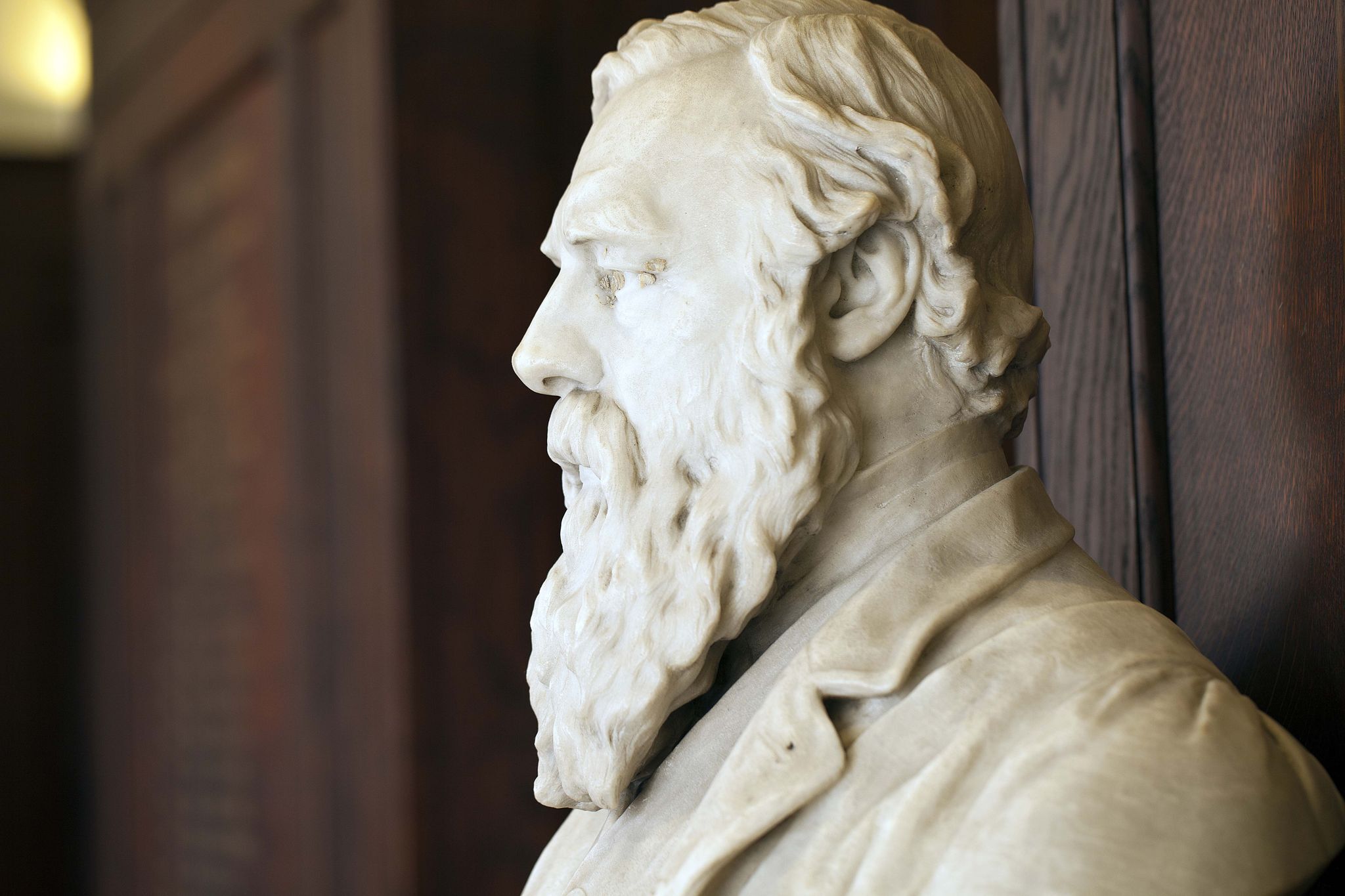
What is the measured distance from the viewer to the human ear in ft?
4.09

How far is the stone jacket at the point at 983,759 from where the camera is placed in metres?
0.98

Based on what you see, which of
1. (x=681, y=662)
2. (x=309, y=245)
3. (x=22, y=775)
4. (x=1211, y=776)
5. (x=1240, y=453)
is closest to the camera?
(x=1211, y=776)

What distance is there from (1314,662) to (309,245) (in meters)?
2.47

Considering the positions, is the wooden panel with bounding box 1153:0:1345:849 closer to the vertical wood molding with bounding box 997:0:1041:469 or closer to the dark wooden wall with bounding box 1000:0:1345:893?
the dark wooden wall with bounding box 1000:0:1345:893

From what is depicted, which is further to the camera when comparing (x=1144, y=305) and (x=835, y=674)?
(x=1144, y=305)

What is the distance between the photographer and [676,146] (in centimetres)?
128

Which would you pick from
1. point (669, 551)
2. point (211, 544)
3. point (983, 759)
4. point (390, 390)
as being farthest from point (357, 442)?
point (983, 759)

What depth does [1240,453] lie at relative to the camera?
163cm

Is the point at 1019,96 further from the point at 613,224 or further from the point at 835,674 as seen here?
the point at 835,674

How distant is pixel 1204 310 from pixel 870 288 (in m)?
0.65

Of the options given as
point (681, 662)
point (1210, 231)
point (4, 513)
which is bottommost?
point (4, 513)

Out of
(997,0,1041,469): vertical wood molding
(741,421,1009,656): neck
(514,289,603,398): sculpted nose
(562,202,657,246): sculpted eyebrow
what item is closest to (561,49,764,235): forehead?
(562,202,657,246): sculpted eyebrow

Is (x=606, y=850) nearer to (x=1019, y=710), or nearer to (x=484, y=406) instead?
(x=1019, y=710)

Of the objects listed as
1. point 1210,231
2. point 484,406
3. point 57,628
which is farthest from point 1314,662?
point 57,628
